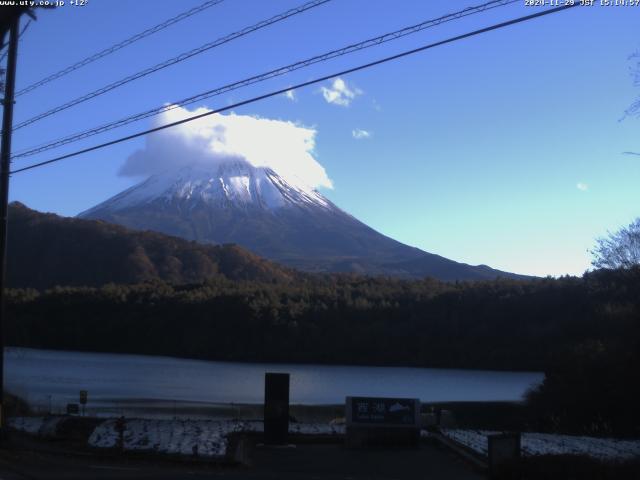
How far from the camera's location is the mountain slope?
Answer: 13288 centimetres

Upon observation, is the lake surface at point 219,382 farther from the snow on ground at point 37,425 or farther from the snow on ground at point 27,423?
the snow on ground at point 37,425

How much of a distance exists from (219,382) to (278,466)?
45.7m

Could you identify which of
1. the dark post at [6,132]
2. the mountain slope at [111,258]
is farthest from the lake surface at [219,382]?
the mountain slope at [111,258]

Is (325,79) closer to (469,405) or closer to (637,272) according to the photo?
(637,272)

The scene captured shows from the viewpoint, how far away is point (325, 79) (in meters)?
14.5

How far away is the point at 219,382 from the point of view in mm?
61781

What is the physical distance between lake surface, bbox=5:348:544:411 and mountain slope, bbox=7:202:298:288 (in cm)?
5666

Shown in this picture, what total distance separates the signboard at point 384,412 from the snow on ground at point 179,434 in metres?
1.77

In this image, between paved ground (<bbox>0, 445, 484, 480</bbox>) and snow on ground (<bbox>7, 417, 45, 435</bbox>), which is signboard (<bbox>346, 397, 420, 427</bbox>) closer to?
paved ground (<bbox>0, 445, 484, 480</bbox>)

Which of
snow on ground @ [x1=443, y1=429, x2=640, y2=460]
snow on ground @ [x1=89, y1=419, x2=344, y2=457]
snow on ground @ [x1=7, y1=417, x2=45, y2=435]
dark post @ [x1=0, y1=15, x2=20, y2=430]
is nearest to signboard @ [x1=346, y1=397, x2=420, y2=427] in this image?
snow on ground @ [x1=443, y1=429, x2=640, y2=460]

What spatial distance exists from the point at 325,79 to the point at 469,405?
132 ft

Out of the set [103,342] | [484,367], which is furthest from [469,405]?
[103,342]

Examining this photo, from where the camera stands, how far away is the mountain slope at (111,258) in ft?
436

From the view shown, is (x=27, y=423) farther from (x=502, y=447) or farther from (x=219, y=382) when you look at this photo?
(x=219, y=382)
